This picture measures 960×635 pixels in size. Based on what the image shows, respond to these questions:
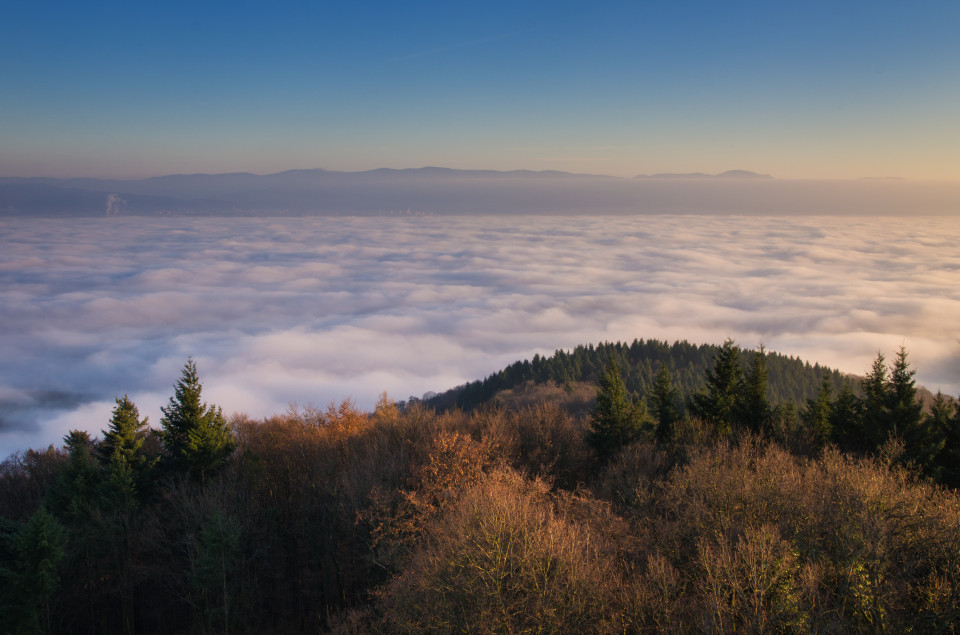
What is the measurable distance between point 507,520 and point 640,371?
85.7 metres

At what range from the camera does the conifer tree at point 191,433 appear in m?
31.1

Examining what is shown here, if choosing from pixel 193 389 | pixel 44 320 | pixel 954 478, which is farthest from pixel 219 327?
pixel 954 478

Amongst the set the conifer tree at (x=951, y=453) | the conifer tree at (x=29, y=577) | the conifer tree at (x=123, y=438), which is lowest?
the conifer tree at (x=29, y=577)

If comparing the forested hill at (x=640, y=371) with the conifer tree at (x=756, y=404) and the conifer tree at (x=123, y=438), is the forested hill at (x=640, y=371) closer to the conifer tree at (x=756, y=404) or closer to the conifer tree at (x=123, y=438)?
the conifer tree at (x=756, y=404)

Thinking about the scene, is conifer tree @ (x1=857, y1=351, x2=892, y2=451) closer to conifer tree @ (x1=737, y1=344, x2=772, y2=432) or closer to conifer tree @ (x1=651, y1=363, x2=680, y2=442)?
conifer tree @ (x1=737, y1=344, x2=772, y2=432)

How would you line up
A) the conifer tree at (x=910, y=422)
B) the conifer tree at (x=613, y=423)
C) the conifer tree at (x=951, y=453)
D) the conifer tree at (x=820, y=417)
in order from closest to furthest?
the conifer tree at (x=910, y=422) < the conifer tree at (x=951, y=453) < the conifer tree at (x=820, y=417) < the conifer tree at (x=613, y=423)

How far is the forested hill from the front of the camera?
92331mm

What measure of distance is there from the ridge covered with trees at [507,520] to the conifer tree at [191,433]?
123 mm

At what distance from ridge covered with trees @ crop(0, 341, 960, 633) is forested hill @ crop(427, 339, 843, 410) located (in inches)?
1943

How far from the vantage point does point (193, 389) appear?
31.5 meters

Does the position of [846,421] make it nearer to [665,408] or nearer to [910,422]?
[910,422]

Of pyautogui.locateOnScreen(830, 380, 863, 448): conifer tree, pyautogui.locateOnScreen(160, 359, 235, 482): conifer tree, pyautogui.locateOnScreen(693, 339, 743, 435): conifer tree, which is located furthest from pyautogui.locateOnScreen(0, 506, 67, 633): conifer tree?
pyautogui.locateOnScreen(830, 380, 863, 448): conifer tree

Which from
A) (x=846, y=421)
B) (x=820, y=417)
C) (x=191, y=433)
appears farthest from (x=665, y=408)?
(x=191, y=433)

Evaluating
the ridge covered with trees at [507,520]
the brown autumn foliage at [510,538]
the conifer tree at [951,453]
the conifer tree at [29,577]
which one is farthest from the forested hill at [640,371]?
the conifer tree at [29,577]
